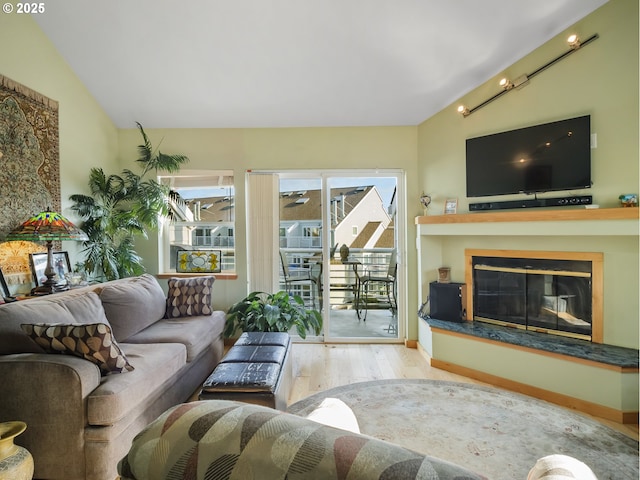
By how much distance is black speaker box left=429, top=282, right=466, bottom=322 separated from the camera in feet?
11.0

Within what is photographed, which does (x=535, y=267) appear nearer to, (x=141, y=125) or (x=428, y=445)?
(x=428, y=445)

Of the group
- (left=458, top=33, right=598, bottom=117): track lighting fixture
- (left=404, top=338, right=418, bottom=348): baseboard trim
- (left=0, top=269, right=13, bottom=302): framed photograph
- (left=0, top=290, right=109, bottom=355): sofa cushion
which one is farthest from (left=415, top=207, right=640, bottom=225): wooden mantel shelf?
(left=0, top=269, right=13, bottom=302): framed photograph

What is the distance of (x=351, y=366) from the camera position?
3289 millimetres

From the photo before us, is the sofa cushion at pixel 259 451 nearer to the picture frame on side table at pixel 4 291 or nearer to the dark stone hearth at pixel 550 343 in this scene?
the picture frame on side table at pixel 4 291

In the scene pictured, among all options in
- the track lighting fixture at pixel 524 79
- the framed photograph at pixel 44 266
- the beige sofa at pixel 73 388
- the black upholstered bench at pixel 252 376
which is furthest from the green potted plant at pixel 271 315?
the track lighting fixture at pixel 524 79

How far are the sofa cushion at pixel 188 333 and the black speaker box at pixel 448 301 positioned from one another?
2.12m

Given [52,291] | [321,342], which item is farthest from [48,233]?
[321,342]

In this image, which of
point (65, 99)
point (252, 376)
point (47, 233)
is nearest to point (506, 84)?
point (252, 376)

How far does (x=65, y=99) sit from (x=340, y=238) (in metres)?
3.01

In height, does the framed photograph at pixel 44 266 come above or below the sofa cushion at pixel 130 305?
above

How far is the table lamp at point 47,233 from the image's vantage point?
2432 millimetres

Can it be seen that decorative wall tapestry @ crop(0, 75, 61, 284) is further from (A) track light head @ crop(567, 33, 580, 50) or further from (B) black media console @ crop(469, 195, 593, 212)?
(A) track light head @ crop(567, 33, 580, 50)

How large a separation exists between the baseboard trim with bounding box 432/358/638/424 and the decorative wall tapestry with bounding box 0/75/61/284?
359 centimetres

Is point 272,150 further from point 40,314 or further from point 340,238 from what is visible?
point 40,314
